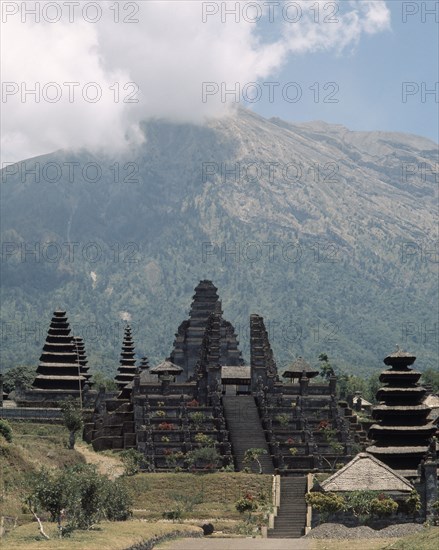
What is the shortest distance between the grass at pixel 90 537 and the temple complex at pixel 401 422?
28807 mm

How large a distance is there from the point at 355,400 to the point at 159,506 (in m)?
79.5

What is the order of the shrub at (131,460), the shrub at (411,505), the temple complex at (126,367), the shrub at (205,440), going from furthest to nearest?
the temple complex at (126,367) → the shrub at (205,440) → the shrub at (131,460) → the shrub at (411,505)

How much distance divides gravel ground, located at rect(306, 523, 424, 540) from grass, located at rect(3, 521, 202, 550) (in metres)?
10.3

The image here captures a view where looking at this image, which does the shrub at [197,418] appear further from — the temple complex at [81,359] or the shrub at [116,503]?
the temple complex at [81,359]

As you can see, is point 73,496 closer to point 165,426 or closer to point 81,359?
point 165,426

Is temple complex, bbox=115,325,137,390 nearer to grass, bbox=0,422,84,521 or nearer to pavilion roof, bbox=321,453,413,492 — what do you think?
grass, bbox=0,422,84,521

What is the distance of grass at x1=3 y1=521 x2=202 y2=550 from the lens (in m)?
58.9

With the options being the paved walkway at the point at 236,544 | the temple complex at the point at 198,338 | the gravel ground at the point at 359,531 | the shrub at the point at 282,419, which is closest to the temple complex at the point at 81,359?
the temple complex at the point at 198,338

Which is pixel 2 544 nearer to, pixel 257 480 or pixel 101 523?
pixel 101 523

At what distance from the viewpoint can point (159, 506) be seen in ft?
301

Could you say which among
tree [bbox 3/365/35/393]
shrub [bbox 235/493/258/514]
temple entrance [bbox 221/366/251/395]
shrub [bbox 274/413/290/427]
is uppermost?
tree [bbox 3/365/35/393]

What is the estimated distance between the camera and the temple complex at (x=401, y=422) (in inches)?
3866

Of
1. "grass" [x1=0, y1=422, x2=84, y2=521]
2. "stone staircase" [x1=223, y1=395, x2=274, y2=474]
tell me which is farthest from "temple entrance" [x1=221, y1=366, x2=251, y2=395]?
"grass" [x1=0, y1=422, x2=84, y2=521]

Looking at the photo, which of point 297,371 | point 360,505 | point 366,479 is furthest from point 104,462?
point 297,371
